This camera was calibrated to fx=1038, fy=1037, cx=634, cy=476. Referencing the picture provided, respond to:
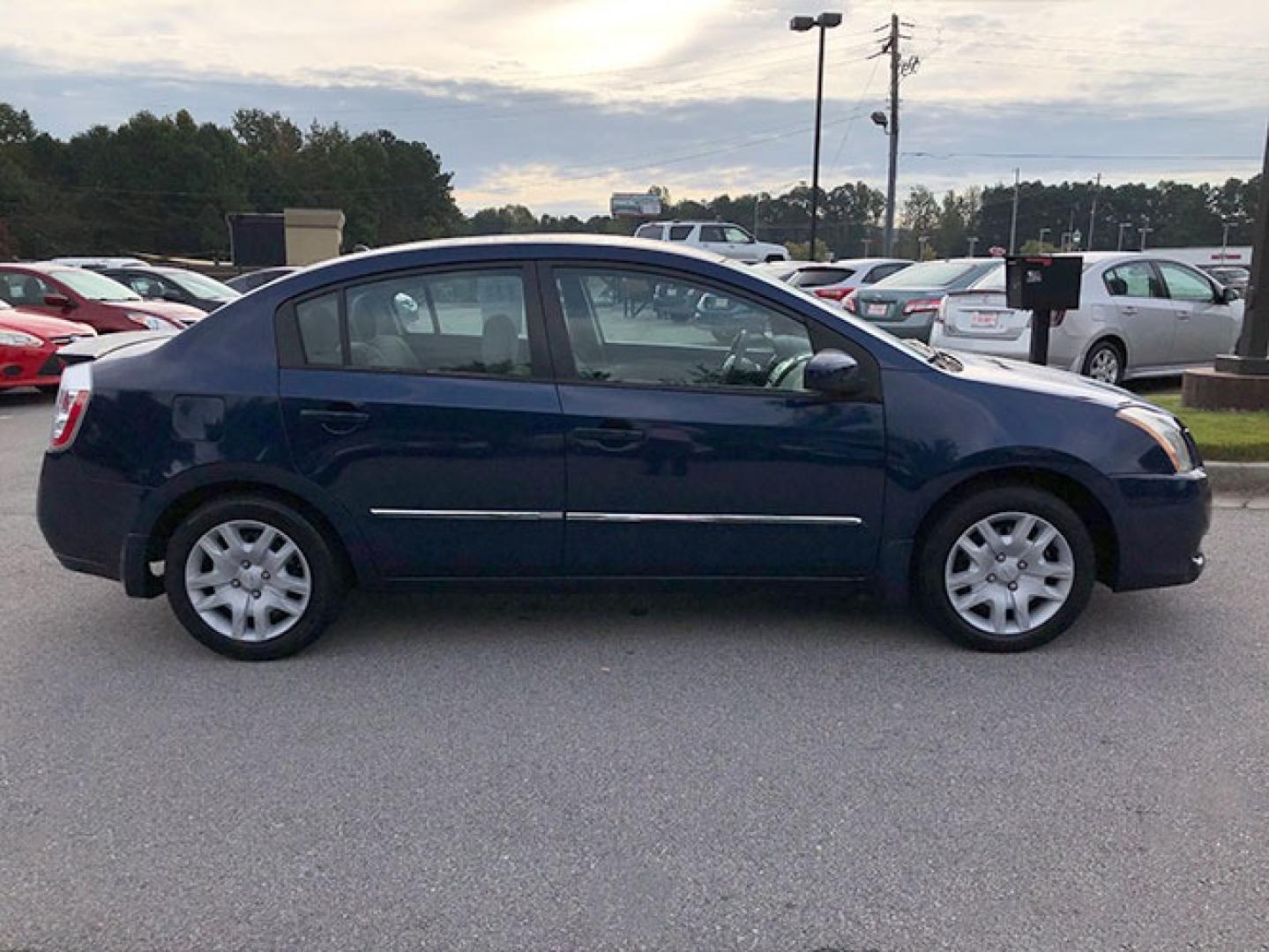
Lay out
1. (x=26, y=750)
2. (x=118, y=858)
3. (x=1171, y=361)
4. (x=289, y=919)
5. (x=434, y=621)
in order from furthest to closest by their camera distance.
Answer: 1. (x=1171, y=361)
2. (x=434, y=621)
3. (x=26, y=750)
4. (x=118, y=858)
5. (x=289, y=919)

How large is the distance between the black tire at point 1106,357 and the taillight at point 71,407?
346 inches

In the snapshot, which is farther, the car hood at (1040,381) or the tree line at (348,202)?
the tree line at (348,202)

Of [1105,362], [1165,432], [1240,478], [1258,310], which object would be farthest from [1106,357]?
[1165,432]

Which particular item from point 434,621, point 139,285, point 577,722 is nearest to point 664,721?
point 577,722

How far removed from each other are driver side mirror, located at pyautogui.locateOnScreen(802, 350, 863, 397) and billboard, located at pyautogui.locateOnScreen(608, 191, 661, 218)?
6085 cm

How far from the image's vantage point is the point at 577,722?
11.9 ft

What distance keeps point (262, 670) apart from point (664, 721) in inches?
64.8

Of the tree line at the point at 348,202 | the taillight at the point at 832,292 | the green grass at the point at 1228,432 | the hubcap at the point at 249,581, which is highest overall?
the tree line at the point at 348,202

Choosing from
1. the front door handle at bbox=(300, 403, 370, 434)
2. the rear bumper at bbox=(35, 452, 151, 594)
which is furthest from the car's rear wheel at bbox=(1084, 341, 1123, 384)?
the rear bumper at bbox=(35, 452, 151, 594)

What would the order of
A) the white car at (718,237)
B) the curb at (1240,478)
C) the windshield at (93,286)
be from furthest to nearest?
1. the white car at (718,237)
2. the windshield at (93,286)
3. the curb at (1240,478)

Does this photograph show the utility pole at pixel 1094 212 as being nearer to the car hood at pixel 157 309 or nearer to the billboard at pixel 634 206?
the billboard at pixel 634 206

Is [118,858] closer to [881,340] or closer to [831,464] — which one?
[831,464]

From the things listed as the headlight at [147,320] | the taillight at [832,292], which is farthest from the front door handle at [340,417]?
the taillight at [832,292]

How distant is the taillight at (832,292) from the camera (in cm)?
1533
